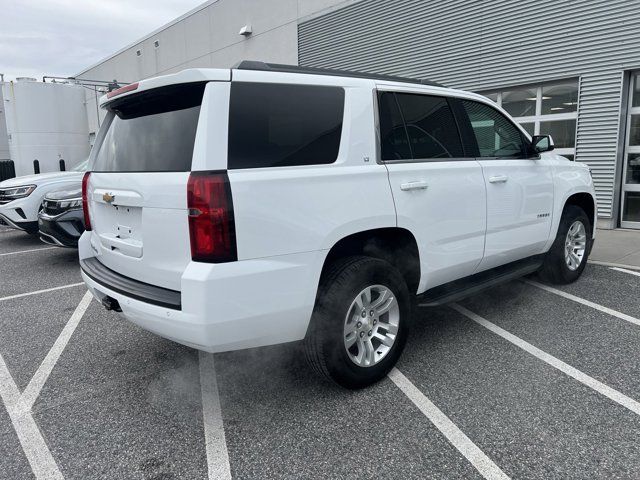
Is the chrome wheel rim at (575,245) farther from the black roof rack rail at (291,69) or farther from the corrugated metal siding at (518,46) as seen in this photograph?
the corrugated metal siding at (518,46)

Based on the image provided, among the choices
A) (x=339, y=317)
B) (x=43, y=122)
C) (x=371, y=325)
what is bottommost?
(x=371, y=325)

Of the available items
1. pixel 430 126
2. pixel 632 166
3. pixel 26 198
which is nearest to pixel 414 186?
pixel 430 126

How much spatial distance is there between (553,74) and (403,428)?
846 centimetres

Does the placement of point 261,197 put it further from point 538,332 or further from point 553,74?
point 553,74

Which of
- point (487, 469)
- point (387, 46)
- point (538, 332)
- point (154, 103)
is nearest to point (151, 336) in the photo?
point (154, 103)

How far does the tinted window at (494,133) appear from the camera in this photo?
3.92 m

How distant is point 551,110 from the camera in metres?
9.25

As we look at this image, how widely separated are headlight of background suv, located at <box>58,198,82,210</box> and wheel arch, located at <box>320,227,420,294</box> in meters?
4.81

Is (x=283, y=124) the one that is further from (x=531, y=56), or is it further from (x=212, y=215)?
(x=531, y=56)

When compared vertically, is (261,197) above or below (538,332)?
above

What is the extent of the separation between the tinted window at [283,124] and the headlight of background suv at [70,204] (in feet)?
15.7

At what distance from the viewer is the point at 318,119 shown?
110 inches

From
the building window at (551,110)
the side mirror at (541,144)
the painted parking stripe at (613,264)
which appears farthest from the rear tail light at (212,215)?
the building window at (551,110)

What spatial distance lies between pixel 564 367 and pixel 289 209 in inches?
86.5
